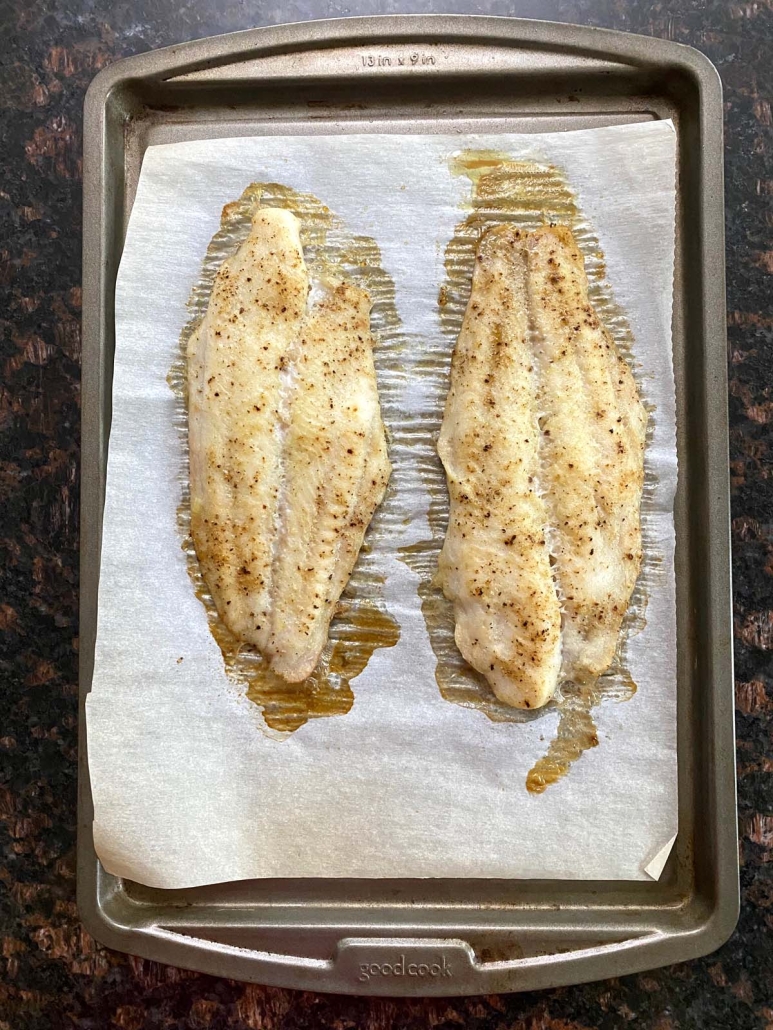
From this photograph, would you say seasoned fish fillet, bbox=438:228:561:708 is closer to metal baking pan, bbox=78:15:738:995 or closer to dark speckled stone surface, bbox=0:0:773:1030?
metal baking pan, bbox=78:15:738:995

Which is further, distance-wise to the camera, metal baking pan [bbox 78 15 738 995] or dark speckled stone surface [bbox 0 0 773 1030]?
dark speckled stone surface [bbox 0 0 773 1030]

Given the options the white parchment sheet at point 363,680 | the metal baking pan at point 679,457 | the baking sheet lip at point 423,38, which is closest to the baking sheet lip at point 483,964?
the metal baking pan at point 679,457

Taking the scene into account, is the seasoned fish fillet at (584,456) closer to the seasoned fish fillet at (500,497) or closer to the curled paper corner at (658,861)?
the seasoned fish fillet at (500,497)

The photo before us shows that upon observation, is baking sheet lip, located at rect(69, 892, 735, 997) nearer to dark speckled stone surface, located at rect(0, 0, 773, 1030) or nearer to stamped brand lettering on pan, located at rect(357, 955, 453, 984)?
stamped brand lettering on pan, located at rect(357, 955, 453, 984)

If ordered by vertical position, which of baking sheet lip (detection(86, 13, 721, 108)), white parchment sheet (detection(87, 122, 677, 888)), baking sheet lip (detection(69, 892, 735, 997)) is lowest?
baking sheet lip (detection(69, 892, 735, 997))

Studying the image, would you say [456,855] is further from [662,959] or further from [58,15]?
[58,15]

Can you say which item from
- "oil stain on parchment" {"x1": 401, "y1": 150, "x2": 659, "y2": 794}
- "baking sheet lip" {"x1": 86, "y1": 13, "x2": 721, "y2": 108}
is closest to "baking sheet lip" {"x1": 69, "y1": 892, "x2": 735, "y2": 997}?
"oil stain on parchment" {"x1": 401, "y1": 150, "x2": 659, "y2": 794}

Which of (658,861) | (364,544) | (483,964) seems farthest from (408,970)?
(364,544)

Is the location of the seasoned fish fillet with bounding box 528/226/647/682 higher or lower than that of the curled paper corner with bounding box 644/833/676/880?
higher
